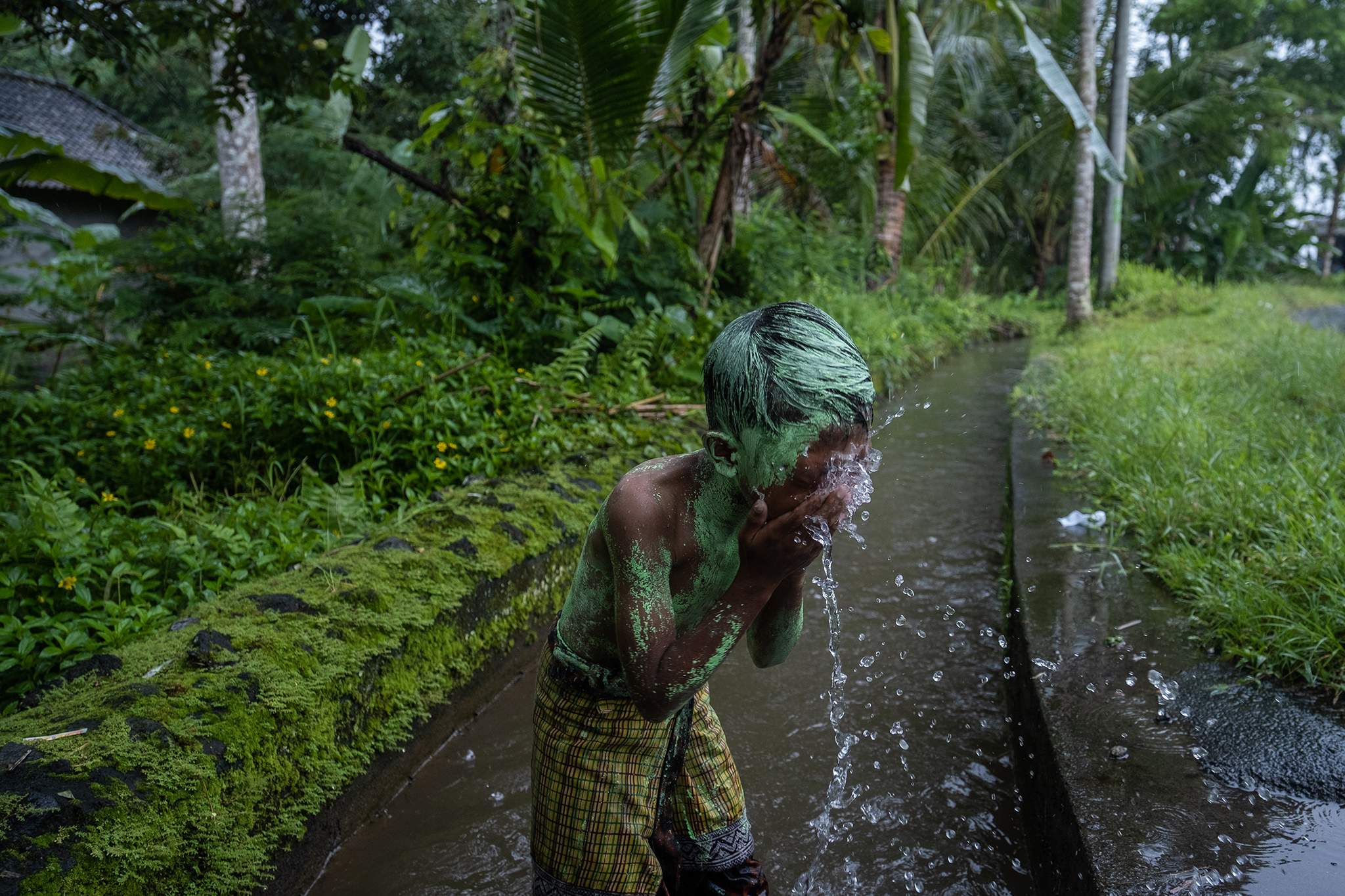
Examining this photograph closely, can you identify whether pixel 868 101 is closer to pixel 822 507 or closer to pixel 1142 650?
pixel 1142 650

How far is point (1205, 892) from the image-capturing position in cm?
160

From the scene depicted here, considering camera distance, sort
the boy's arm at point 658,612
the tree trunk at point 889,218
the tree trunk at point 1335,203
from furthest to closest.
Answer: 1. the tree trunk at point 1335,203
2. the tree trunk at point 889,218
3. the boy's arm at point 658,612

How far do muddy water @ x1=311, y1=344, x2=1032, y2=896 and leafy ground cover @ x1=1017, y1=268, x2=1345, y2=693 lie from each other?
28.0 inches

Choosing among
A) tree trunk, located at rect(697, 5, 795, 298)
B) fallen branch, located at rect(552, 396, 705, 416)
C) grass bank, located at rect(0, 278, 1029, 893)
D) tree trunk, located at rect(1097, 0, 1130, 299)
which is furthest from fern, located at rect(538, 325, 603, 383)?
tree trunk, located at rect(1097, 0, 1130, 299)

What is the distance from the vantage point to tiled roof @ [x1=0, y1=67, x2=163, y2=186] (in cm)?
1333

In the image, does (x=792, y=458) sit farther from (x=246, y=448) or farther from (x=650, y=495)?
(x=246, y=448)

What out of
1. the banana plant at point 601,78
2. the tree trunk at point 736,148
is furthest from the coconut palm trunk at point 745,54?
the banana plant at point 601,78

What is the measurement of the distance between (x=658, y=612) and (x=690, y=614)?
17 centimetres

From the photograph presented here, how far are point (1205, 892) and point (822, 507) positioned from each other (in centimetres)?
111

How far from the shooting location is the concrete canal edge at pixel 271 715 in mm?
1586

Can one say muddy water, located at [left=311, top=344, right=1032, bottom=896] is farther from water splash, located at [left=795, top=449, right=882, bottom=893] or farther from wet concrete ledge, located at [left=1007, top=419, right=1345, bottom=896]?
wet concrete ledge, located at [left=1007, top=419, right=1345, bottom=896]

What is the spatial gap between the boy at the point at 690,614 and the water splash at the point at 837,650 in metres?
0.02

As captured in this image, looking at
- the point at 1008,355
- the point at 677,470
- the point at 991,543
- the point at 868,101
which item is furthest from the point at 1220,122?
the point at 677,470

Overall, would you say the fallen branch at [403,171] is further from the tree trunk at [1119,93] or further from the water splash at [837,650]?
the tree trunk at [1119,93]
